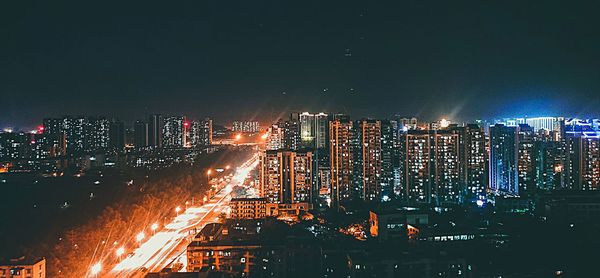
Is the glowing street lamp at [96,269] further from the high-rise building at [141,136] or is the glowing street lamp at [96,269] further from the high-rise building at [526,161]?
the high-rise building at [141,136]

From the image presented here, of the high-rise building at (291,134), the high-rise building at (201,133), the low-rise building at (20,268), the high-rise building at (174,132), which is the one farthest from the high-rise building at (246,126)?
the low-rise building at (20,268)

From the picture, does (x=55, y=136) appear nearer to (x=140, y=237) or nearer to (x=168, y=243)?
(x=140, y=237)

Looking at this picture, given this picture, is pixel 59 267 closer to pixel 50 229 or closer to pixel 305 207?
pixel 50 229

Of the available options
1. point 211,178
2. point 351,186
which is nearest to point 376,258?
point 351,186

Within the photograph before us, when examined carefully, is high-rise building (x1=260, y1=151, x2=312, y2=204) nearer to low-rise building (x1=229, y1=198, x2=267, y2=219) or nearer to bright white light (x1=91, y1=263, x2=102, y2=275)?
low-rise building (x1=229, y1=198, x2=267, y2=219)

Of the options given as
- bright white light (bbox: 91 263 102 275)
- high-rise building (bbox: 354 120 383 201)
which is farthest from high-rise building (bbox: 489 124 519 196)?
bright white light (bbox: 91 263 102 275)

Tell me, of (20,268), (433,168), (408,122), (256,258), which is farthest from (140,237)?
(408,122)
